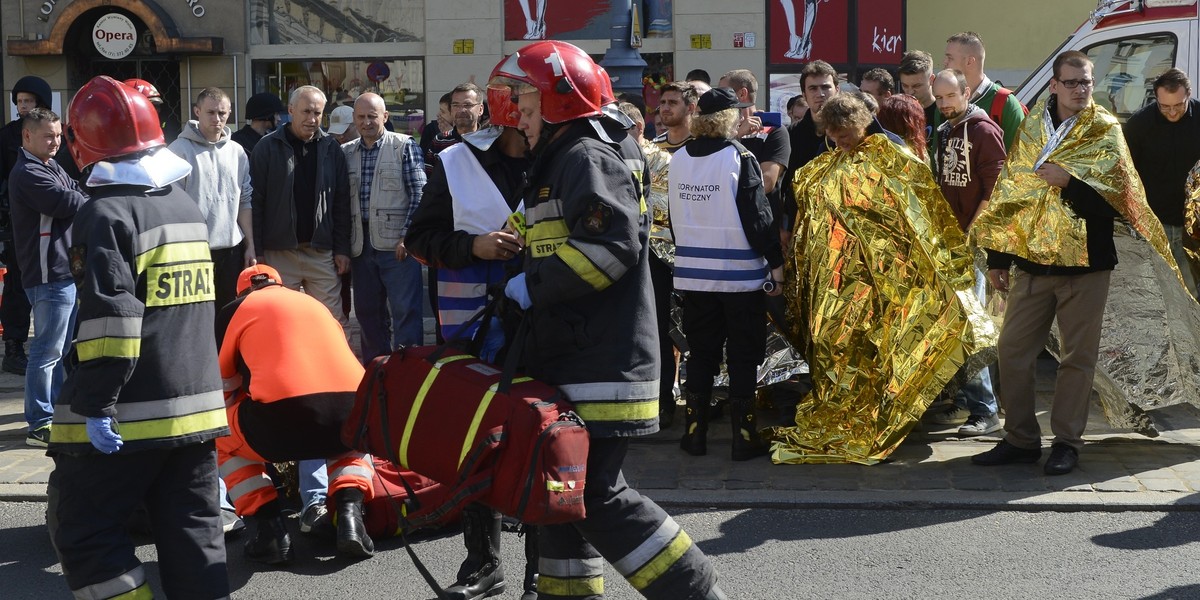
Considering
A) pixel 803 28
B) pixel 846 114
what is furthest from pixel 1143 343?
pixel 803 28

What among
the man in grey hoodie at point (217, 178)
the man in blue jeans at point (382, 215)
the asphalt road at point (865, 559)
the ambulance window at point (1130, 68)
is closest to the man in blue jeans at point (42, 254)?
the man in grey hoodie at point (217, 178)

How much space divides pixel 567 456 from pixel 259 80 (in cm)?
1418

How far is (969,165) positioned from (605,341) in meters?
3.46

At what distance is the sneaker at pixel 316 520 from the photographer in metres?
5.03

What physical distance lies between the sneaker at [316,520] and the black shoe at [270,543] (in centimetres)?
12

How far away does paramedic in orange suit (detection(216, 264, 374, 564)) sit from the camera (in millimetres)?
4754

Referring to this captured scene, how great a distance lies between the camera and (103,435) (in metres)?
3.55

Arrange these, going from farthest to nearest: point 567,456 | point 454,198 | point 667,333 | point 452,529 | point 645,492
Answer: point 667,333, point 645,492, point 452,529, point 454,198, point 567,456

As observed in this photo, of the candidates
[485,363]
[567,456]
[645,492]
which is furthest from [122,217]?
[645,492]

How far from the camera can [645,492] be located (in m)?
5.76

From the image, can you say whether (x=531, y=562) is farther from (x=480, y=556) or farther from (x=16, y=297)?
(x=16, y=297)

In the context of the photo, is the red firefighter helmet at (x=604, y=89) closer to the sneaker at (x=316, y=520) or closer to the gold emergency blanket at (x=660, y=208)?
the sneaker at (x=316, y=520)

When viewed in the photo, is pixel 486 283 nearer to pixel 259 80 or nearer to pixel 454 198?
pixel 454 198

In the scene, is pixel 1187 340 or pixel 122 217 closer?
pixel 122 217
